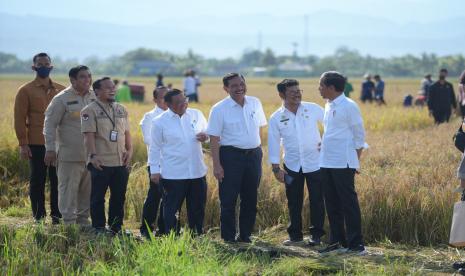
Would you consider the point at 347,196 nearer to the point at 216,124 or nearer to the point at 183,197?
the point at 216,124

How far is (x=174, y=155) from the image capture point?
8.27 meters

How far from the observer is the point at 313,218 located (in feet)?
27.9

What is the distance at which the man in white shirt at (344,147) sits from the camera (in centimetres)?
773

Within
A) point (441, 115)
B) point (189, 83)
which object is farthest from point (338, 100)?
point (189, 83)

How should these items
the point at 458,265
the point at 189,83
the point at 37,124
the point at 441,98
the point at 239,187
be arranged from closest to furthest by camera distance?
the point at 458,265, the point at 239,187, the point at 37,124, the point at 441,98, the point at 189,83

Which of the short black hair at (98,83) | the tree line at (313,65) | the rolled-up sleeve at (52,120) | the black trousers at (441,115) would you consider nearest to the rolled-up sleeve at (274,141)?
the short black hair at (98,83)

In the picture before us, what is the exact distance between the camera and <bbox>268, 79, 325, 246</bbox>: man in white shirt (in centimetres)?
844

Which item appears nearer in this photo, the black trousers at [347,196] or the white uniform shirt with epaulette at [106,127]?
the black trousers at [347,196]

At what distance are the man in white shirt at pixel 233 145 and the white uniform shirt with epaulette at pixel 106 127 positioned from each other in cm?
108

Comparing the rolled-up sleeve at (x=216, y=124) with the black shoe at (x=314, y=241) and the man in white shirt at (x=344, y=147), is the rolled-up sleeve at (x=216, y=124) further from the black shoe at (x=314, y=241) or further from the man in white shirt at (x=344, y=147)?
the black shoe at (x=314, y=241)

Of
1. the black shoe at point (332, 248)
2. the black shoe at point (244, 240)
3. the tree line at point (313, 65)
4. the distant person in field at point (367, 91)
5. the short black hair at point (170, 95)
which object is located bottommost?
the tree line at point (313, 65)

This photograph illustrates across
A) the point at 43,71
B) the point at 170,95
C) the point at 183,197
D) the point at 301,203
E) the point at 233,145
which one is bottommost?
the point at 301,203

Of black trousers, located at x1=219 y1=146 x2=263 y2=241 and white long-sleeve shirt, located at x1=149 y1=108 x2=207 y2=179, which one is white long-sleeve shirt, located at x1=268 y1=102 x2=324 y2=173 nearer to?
black trousers, located at x1=219 y1=146 x2=263 y2=241

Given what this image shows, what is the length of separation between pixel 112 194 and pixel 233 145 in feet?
4.92
